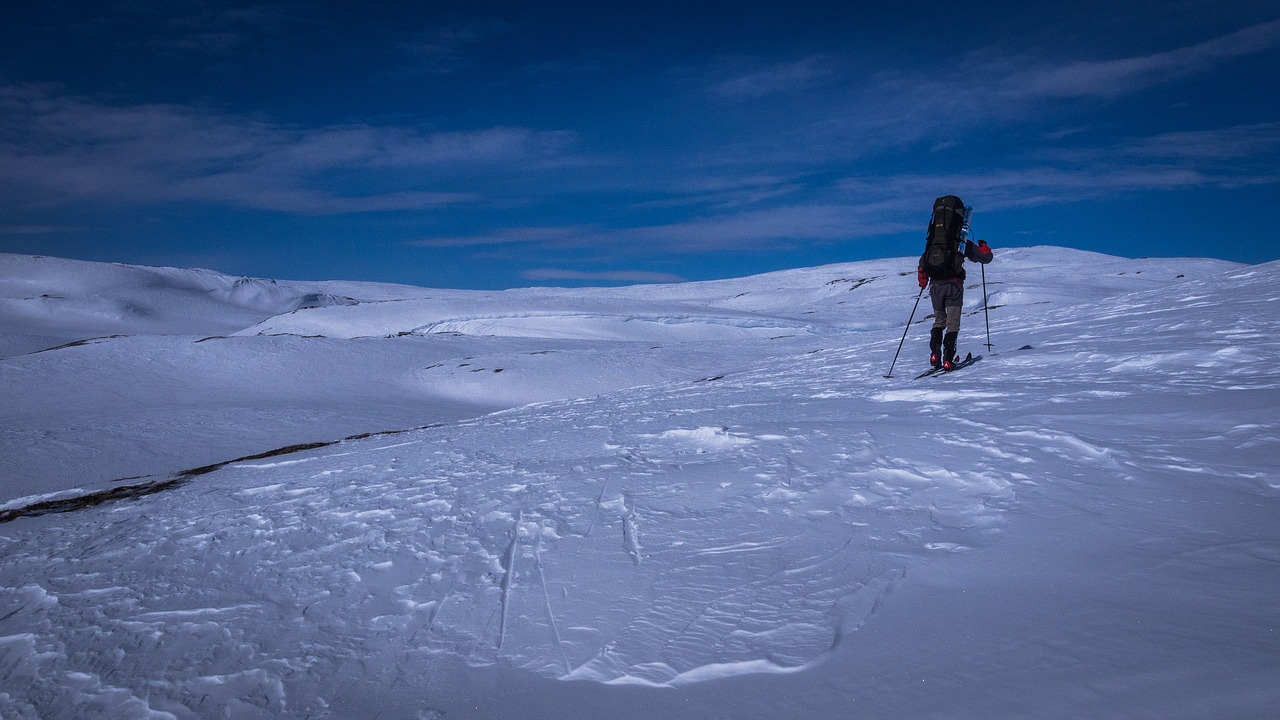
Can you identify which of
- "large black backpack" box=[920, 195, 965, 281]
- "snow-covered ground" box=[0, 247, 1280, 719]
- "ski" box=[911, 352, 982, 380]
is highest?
"large black backpack" box=[920, 195, 965, 281]

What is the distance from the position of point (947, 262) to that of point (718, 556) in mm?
6189

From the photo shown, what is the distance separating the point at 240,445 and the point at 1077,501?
29.5ft

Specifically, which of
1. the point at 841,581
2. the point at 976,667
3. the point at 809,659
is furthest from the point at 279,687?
the point at 976,667

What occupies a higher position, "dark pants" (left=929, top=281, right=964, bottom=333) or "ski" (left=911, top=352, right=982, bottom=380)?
"dark pants" (left=929, top=281, right=964, bottom=333)

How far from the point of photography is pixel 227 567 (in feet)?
11.2

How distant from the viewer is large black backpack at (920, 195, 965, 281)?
782cm

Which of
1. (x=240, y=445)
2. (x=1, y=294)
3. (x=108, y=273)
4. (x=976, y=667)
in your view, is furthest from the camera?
(x=108, y=273)

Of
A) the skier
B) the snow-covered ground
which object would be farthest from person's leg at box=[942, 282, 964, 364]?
the snow-covered ground

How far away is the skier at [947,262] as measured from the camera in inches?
307

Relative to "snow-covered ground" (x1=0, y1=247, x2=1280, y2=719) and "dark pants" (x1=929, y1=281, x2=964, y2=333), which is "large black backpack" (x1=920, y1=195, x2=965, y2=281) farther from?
"snow-covered ground" (x1=0, y1=247, x2=1280, y2=719)

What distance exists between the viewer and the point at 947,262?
7.89 meters

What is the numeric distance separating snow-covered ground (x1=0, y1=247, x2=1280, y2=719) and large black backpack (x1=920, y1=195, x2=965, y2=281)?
127 cm

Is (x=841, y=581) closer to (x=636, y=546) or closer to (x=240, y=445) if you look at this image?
(x=636, y=546)

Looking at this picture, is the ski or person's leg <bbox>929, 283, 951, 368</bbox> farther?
person's leg <bbox>929, 283, 951, 368</bbox>
